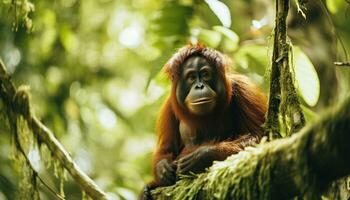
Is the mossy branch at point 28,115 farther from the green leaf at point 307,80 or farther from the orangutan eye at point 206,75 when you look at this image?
the green leaf at point 307,80

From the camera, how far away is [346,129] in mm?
2219

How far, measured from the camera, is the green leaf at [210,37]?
5.68m

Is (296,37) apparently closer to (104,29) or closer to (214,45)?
(214,45)

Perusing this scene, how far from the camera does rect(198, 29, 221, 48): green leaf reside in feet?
18.6

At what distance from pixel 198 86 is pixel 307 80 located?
1013 mm

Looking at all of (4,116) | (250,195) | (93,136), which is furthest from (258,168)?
(93,136)

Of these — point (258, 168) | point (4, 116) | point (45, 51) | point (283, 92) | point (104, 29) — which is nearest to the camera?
point (258, 168)

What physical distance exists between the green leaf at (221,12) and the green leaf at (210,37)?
4.08 ft

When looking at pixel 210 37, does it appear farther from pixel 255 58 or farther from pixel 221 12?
pixel 221 12

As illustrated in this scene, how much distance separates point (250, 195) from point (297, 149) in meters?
0.53

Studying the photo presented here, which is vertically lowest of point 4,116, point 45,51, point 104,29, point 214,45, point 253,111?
point 253,111

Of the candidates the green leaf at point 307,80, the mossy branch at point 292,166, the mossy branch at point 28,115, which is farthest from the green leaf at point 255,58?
the mossy branch at point 292,166

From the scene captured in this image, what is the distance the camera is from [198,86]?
494 centimetres

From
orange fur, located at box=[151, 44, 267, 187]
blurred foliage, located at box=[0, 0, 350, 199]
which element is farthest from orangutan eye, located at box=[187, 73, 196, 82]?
blurred foliage, located at box=[0, 0, 350, 199]
